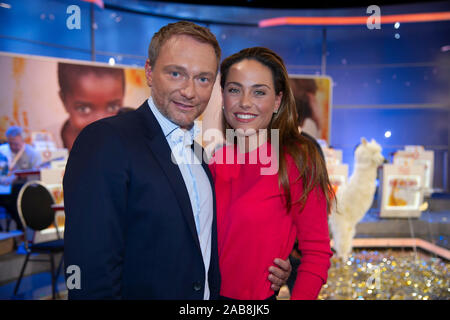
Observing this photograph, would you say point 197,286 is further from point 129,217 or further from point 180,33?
point 180,33

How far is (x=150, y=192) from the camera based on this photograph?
0.80 metres

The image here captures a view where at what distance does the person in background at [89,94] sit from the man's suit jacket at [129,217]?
4.54m

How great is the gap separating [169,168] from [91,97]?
4803 mm

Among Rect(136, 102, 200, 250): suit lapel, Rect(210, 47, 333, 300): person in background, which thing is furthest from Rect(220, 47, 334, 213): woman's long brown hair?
Rect(136, 102, 200, 250): suit lapel

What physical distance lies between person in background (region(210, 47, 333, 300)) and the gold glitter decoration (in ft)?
5.86

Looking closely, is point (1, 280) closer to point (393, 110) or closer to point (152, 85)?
point (152, 85)

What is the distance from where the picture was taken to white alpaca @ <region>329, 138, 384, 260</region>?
338cm

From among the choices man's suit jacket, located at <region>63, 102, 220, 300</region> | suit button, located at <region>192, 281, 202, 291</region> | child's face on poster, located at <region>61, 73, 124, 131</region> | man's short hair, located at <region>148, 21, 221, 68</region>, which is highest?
child's face on poster, located at <region>61, 73, 124, 131</region>

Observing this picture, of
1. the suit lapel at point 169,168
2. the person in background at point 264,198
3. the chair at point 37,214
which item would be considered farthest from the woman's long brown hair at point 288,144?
the chair at point 37,214

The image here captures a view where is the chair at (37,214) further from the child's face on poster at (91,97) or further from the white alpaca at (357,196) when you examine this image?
the white alpaca at (357,196)

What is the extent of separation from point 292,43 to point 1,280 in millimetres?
6912

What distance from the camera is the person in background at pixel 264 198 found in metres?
1.14

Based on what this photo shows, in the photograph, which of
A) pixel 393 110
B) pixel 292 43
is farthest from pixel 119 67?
pixel 393 110

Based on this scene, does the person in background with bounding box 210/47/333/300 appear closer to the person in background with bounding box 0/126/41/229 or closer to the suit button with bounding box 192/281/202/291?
the suit button with bounding box 192/281/202/291
